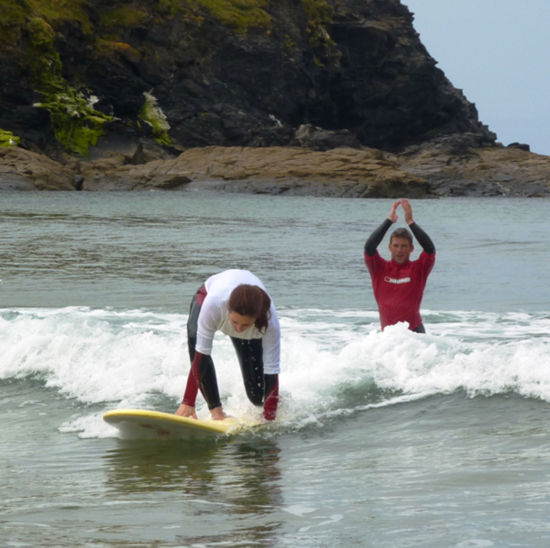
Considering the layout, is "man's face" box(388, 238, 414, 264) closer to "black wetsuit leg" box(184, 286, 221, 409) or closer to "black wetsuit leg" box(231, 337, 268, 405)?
"black wetsuit leg" box(231, 337, 268, 405)

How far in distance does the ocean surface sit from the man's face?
659mm

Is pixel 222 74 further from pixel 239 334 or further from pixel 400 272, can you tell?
pixel 239 334

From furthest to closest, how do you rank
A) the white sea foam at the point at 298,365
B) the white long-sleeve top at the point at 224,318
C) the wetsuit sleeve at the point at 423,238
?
the wetsuit sleeve at the point at 423,238 → the white sea foam at the point at 298,365 → the white long-sleeve top at the point at 224,318

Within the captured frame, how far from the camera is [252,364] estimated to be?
723 centimetres

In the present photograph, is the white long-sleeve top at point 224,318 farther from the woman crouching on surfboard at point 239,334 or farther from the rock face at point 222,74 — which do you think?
the rock face at point 222,74

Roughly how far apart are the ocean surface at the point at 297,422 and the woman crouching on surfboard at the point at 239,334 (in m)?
Answer: 0.34

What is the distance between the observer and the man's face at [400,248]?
881cm

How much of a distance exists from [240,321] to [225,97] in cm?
8939

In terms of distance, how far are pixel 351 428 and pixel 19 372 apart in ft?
14.5

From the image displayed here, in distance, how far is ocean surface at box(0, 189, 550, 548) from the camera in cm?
498

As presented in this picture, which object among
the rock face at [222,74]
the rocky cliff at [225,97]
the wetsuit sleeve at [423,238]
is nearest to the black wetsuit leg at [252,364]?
the wetsuit sleeve at [423,238]

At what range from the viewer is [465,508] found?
5.12 meters

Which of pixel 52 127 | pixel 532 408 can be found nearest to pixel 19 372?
pixel 532 408

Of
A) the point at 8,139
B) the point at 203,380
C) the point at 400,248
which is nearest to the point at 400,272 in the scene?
the point at 400,248
